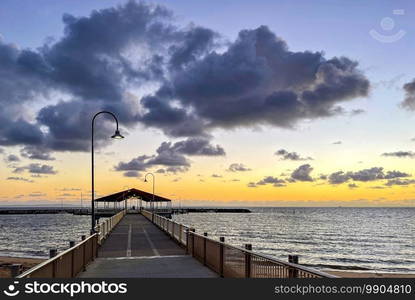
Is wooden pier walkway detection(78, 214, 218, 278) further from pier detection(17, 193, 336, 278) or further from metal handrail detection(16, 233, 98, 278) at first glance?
metal handrail detection(16, 233, 98, 278)

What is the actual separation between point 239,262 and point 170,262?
6136mm

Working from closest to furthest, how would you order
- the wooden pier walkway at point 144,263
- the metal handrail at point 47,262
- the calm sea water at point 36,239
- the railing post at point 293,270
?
the metal handrail at point 47,262, the railing post at point 293,270, the wooden pier walkway at point 144,263, the calm sea water at point 36,239

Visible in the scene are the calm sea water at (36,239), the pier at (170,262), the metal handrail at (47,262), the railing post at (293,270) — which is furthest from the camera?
the calm sea water at (36,239)

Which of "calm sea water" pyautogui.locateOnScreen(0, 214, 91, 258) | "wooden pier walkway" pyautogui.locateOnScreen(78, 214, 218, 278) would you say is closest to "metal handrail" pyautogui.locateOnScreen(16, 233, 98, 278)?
"wooden pier walkway" pyautogui.locateOnScreen(78, 214, 218, 278)

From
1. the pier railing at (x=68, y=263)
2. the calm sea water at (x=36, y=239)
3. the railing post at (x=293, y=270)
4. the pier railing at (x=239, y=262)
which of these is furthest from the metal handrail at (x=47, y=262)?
the calm sea water at (x=36, y=239)

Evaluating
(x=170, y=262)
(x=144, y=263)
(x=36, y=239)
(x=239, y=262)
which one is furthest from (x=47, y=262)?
(x=36, y=239)

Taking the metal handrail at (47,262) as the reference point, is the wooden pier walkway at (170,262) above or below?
below

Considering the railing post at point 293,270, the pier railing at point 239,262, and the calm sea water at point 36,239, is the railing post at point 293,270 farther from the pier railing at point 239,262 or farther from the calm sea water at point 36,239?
the calm sea water at point 36,239

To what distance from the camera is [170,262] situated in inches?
681

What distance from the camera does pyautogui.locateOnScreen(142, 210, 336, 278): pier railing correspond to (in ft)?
26.6

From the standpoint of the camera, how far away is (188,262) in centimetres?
1738

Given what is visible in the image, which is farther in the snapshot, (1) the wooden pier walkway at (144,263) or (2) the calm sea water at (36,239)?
(2) the calm sea water at (36,239)

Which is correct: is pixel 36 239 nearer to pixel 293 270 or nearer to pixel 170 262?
pixel 170 262

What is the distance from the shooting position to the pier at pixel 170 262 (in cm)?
909
